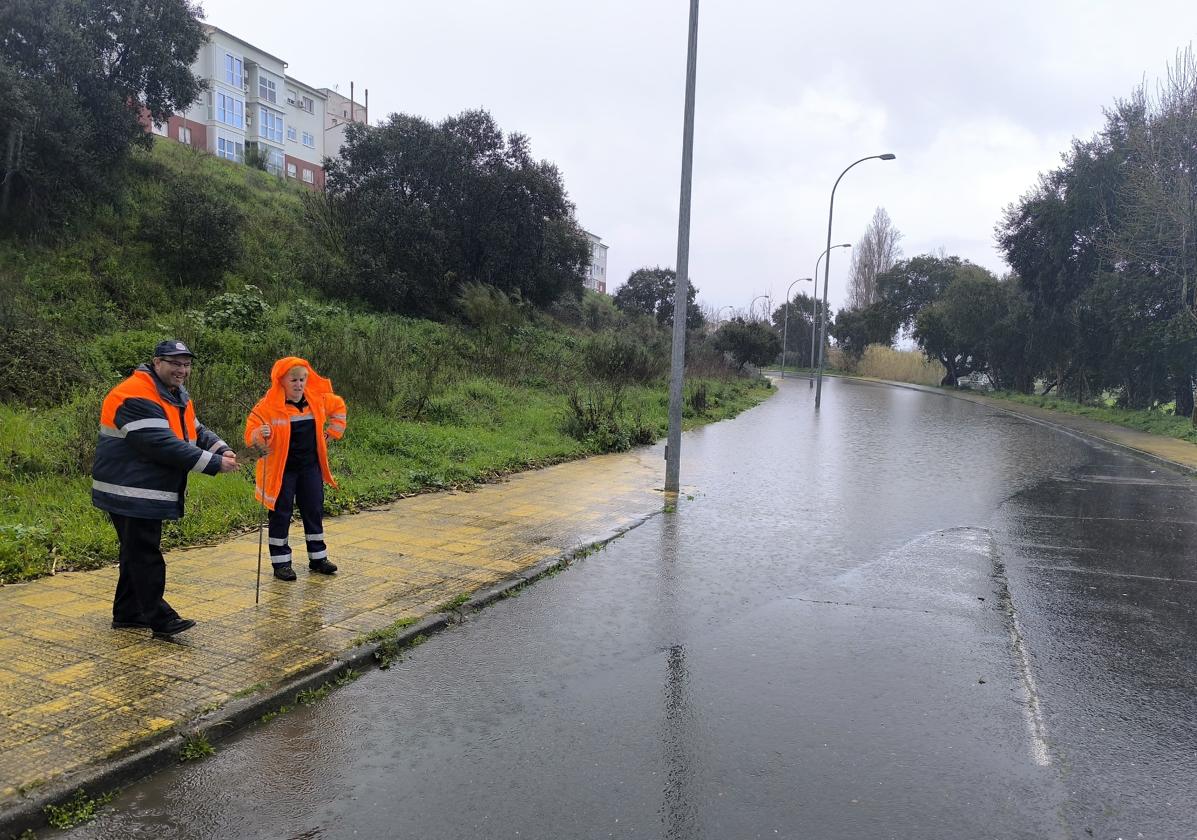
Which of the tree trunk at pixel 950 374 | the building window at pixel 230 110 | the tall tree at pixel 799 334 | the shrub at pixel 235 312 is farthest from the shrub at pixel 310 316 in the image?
the tall tree at pixel 799 334

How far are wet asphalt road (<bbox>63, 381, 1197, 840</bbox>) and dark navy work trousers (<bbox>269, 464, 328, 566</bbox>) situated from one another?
149 centimetres

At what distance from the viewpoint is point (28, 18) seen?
20.8 metres

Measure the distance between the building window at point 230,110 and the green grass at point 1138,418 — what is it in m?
46.4

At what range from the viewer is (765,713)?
→ 406cm

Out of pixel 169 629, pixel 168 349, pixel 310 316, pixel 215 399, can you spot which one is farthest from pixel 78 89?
pixel 169 629

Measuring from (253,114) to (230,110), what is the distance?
379 cm

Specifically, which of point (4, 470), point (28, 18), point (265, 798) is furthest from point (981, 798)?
point (28, 18)

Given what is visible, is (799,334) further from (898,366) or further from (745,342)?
(745,342)

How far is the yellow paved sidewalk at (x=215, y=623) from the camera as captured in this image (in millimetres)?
3521

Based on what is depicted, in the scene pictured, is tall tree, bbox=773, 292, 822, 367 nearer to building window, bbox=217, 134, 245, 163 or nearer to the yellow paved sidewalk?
building window, bbox=217, 134, 245, 163

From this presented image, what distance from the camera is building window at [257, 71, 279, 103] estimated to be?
53781 millimetres

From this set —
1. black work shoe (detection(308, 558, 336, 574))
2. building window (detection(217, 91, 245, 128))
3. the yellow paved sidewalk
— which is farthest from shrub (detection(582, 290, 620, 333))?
black work shoe (detection(308, 558, 336, 574))

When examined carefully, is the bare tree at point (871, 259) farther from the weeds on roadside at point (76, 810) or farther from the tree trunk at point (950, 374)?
the weeds on roadside at point (76, 810)

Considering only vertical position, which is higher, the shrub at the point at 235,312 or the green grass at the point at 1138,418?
the shrub at the point at 235,312
